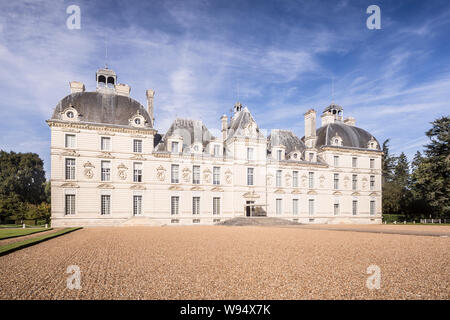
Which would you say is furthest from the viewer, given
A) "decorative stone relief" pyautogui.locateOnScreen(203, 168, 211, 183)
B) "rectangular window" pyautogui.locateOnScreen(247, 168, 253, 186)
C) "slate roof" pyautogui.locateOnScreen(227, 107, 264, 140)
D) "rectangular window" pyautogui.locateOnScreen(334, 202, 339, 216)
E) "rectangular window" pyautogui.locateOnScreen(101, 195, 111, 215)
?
"rectangular window" pyautogui.locateOnScreen(334, 202, 339, 216)

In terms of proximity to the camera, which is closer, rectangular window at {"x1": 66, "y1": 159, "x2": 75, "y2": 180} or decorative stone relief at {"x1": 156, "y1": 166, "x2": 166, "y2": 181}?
rectangular window at {"x1": 66, "y1": 159, "x2": 75, "y2": 180}

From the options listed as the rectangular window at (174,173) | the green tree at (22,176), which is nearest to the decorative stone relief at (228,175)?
the rectangular window at (174,173)

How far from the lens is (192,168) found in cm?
2973

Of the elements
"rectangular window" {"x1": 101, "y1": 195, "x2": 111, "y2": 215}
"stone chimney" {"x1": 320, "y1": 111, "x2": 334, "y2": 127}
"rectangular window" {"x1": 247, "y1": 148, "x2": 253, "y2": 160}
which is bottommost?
"rectangular window" {"x1": 101, "y1": 195, "x2": 111, "y2": 215}

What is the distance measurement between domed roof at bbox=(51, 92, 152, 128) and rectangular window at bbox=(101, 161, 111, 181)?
13.2 feet

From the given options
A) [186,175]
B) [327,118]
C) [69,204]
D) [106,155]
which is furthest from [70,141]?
[327,118]

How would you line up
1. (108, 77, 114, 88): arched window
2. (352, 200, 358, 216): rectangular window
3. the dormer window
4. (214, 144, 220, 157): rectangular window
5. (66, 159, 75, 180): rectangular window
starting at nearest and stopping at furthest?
(66, 159, 75, 180): rectangular window
(108, 77, 114, 88): arched window
(214, 144, 220, 157): rectangular window
the dormer window
(352, 200, 358, 216): rectangular window

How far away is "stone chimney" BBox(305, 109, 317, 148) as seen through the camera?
3603cm

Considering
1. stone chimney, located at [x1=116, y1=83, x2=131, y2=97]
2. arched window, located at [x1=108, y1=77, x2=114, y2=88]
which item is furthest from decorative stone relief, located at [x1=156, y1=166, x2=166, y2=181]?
arched window, located at [x1=108, y1=77, x2=114, y2=88]

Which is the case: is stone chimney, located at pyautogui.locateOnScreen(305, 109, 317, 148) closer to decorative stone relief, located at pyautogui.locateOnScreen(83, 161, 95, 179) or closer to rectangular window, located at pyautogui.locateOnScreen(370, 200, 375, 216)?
rectangular window, located at pyautogui.locateOnScreen(370, 200, 375, 216)

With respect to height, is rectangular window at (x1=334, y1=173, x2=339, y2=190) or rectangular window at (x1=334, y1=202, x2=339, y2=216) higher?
rectangular window at (x1=334, y1=173, x2=339, y2=190)

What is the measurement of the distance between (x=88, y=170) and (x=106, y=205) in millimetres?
3666

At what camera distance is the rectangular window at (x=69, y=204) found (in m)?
25.5

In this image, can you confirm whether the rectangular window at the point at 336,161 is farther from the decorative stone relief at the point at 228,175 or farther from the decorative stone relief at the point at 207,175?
the decorative stone relief at the point at 207,175
